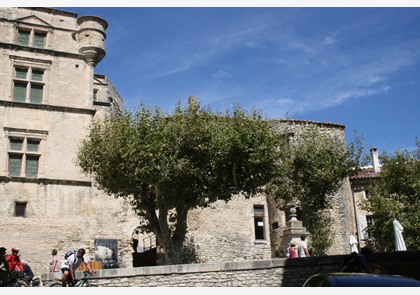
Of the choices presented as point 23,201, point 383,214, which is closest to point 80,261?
point 23,201

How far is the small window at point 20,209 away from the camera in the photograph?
23.8 metres

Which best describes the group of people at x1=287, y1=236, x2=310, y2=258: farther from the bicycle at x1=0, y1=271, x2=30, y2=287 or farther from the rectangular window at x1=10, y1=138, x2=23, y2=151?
the rectangular window at x1=10, y1=138, x2=23, y2=151

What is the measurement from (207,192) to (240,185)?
4.57 feet

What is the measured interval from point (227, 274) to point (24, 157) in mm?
13781

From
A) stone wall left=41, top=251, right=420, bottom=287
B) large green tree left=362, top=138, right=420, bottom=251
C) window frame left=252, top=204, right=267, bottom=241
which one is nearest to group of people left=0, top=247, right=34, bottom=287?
stone wall left=41, top=251, right=420, bottom=287

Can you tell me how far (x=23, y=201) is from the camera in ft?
78.2

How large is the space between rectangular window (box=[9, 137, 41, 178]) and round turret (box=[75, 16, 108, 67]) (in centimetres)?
543

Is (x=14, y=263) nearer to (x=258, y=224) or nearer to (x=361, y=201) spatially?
(x=258, y=224)

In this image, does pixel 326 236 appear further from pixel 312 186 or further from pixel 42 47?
pixel 42 47

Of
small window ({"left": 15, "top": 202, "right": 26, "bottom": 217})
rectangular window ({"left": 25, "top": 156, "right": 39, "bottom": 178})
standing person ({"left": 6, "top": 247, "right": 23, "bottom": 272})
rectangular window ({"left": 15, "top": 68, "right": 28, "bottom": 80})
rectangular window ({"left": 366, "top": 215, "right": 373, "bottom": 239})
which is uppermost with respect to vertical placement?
rectangular window ({"left": 15, "top": 68, "right": 28, "bottom": 80})

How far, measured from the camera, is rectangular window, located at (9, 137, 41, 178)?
24391 millimetres

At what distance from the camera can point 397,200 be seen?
96.4 ft

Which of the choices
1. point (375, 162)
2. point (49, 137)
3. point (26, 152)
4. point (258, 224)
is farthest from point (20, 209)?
point (375, 162)

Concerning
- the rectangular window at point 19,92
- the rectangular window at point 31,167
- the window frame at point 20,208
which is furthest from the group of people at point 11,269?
the rectangular window at point 19,92
